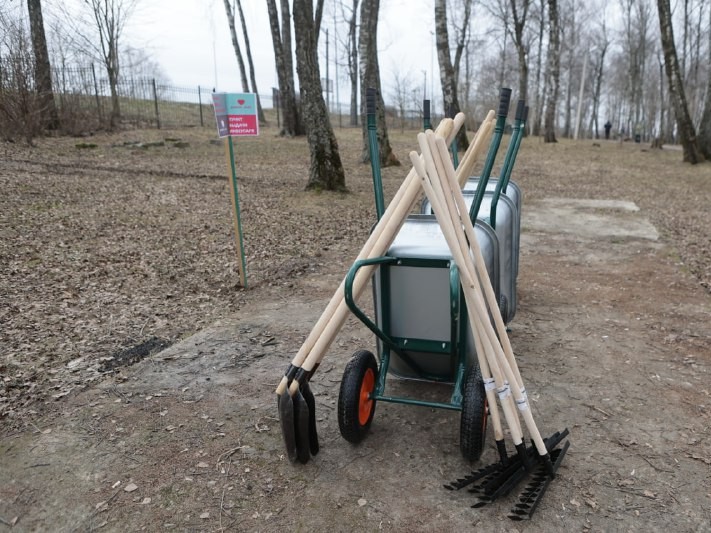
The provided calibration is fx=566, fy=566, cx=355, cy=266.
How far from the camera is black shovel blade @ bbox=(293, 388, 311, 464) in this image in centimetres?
265

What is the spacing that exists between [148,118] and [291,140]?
21.3 feet

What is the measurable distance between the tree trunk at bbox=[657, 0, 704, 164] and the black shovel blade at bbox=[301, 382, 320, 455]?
51.2 feet

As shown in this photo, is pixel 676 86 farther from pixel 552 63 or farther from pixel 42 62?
pixel 42 62

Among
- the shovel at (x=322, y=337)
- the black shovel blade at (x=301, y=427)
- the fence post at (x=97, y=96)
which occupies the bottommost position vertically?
the black shovel blade at (x=301, y=427)

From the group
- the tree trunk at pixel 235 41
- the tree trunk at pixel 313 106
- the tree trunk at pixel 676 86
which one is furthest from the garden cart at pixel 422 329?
the tree trunk at pixel 235 41

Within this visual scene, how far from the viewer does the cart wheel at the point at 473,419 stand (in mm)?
2635

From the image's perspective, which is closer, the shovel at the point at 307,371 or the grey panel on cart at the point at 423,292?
the shovel at the point at 307,371

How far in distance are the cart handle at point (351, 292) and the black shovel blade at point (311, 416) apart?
0.42 m

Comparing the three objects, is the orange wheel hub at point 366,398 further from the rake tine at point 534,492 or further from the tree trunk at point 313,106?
the tree trunk at point 313,106

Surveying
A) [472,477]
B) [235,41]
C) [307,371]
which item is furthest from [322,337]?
[235,41]

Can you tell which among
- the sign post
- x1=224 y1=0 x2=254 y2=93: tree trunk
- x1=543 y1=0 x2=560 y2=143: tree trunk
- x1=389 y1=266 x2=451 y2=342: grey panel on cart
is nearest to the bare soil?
x1=389 y1=266 x2=451 y2=342: grey panel on cart

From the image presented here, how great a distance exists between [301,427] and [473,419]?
31.9 inches

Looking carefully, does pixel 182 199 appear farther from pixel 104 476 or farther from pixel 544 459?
pixel 544 459

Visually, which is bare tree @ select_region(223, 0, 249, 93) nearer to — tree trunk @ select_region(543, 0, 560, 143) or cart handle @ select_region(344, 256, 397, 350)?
tree trunk @ select_region(543, 0, 560, 143)
